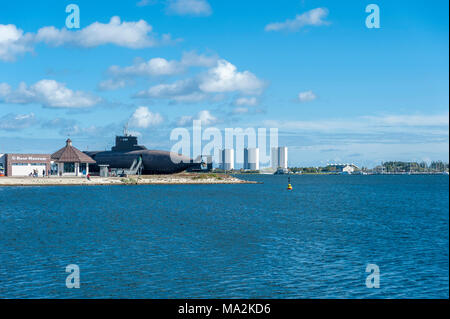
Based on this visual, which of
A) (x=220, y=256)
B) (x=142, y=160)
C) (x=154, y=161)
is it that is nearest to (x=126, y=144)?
(x=142, y=160)

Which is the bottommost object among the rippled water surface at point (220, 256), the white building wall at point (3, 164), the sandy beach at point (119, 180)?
the rippled water surface at point (220, 256)

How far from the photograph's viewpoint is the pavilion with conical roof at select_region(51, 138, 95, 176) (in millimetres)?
149125

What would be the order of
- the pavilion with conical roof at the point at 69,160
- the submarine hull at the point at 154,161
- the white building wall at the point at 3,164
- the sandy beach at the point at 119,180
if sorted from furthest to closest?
the submarine hull at the point at 154,161, the pavilion with conical roof at the point at 69,160, the white building wall at the point at 3,164, the sandy beach at the point at 119,180

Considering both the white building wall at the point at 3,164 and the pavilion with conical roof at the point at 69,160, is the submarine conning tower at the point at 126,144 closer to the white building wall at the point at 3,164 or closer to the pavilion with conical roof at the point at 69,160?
the pavilion with conical roof at the point at 69,160

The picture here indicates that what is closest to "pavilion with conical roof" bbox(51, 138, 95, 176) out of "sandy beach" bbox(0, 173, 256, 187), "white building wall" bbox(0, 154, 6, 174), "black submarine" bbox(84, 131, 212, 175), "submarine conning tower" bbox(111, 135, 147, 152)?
"sandy beach" bbox(0, 173, 256, 187)

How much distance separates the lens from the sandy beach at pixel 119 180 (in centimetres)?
12588

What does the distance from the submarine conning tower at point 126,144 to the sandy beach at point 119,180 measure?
2325 centimetres

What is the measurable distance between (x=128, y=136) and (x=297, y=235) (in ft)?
531

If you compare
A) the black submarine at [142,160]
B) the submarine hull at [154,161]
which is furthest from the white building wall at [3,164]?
the submarine hull at [154,161]

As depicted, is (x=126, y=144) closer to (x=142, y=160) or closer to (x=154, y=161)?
(x=142, y=160)

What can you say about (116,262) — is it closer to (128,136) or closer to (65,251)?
(65,251)

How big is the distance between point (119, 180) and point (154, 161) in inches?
1351

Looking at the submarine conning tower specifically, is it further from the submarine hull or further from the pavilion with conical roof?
the pavilion with conical roof
